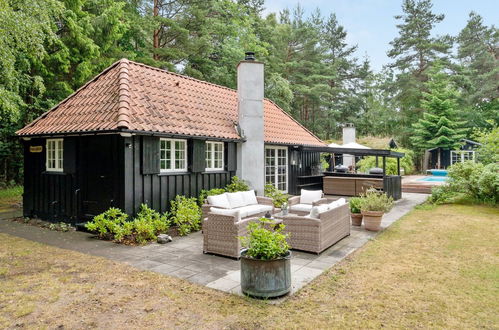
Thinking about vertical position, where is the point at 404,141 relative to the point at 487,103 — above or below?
below

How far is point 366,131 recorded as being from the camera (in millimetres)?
37062

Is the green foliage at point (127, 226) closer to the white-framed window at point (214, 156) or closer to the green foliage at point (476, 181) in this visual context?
the white-framed window at point (214, 156)

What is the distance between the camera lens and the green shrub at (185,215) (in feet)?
26.7

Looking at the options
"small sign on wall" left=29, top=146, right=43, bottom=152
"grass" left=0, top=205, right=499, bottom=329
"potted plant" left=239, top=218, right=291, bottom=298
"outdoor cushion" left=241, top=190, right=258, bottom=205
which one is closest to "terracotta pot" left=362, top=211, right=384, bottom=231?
"grass" left=0, top=205, right=499, bottom=329

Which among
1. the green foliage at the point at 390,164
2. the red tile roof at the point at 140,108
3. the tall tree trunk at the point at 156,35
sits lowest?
the green foliage at the point at 390,164

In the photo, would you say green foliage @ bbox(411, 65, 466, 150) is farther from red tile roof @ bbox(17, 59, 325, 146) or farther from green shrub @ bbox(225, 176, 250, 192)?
green shrub @ bbox(225, 176, 250, 192)

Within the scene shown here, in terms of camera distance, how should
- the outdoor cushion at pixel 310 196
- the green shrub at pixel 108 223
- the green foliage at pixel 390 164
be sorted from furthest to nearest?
the green foliage at pixel 390 164 < the outdoor cushion at pixel 310 196 < the green shrub at pixel 108 223

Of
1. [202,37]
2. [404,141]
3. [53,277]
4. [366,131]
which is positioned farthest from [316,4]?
[53,277]

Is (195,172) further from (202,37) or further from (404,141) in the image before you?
(404,141)

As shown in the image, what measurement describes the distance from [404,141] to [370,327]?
33.5 m

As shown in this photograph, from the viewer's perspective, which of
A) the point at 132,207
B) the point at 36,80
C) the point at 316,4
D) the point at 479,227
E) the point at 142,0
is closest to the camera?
the point at 132,207

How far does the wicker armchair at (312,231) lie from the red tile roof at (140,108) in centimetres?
410

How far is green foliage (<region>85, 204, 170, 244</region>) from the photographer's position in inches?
285

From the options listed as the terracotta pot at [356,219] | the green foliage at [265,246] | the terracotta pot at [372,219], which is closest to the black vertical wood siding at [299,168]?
the terracotta pot at [356,219]
